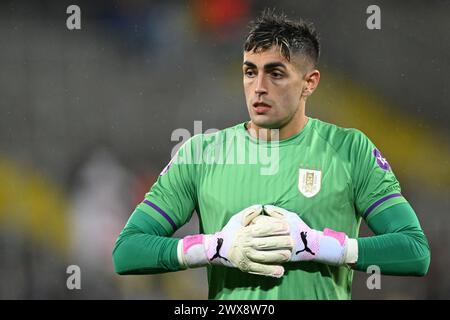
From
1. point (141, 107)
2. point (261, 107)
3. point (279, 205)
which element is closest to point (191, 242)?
point (279, 205)

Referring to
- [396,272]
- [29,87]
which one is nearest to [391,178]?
[396,272]

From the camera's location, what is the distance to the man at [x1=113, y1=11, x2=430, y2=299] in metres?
2.85

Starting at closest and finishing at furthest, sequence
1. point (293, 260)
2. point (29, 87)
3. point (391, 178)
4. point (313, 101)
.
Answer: point (293, 260), point (391, 178), point (313, 101), point (29, 87)

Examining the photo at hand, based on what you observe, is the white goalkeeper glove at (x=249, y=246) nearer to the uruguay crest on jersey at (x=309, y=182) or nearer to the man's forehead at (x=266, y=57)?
the uruguay crest on jersey at (x=309, y=182)

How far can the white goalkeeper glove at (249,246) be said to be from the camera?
277 cm

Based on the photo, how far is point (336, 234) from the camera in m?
2.88

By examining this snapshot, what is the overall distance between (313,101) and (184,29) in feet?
3.44

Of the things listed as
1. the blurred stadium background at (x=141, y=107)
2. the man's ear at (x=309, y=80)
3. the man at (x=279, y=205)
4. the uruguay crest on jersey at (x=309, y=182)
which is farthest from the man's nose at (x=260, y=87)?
the blurred stadium background at (x=141, y=107)

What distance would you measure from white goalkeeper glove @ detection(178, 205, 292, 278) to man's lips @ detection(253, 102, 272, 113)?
1.27 feet

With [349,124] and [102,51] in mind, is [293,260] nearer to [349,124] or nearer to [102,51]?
[349,124]

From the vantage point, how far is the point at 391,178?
120 inches

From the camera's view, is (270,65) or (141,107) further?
(141,107)

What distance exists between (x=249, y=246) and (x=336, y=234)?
347mm

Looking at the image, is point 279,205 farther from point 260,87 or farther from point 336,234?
point 260,87
